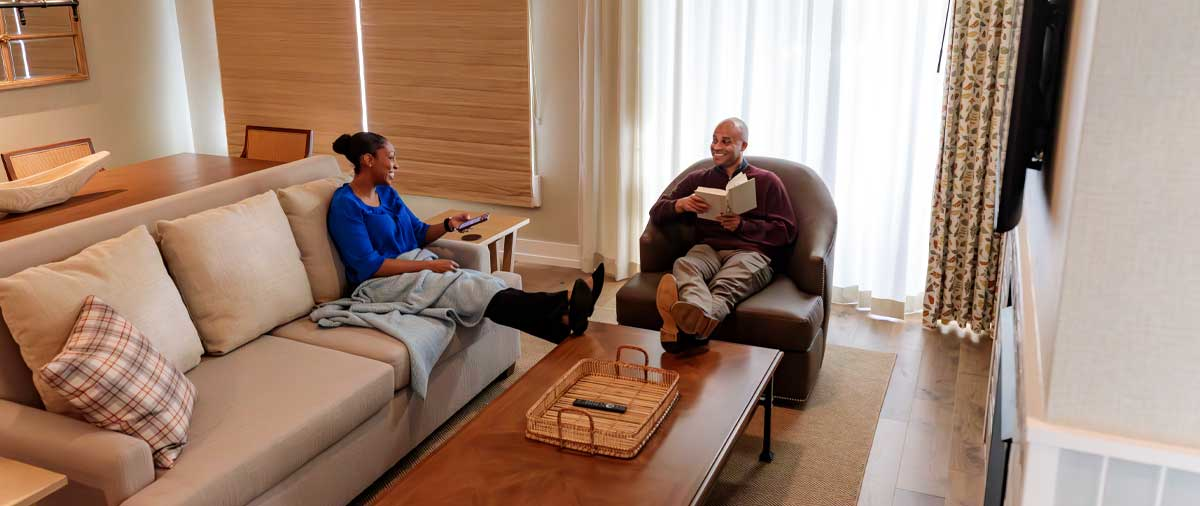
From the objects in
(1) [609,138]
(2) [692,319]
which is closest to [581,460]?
(2) [692,319]

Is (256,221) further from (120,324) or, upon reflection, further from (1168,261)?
(1168,261)

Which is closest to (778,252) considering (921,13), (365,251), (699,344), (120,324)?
(699,344)

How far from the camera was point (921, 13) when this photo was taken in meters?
4.22

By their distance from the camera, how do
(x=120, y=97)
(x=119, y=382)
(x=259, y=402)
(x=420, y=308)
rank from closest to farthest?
1. (x=119, y=382)
2. (x=259, y=402)
3. (x=420, y=308)
4. (x=120, y=97)

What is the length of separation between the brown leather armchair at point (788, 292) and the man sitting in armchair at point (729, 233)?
0.06 metres

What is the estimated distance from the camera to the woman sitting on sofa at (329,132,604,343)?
131 inches

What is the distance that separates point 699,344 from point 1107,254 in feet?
6.29

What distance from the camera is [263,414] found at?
264cm

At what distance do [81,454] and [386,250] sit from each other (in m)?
1.53

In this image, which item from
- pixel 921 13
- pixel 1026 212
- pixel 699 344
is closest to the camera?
pixel 1026 212

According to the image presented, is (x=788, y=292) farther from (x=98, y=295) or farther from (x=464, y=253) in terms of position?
(x=98, y=295)

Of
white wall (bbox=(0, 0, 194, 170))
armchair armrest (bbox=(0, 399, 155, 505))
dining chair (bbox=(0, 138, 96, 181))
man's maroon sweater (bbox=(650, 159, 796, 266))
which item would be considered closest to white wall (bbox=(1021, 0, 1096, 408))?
man's maroon sweater (bbox=(650, 159, 796, 266))

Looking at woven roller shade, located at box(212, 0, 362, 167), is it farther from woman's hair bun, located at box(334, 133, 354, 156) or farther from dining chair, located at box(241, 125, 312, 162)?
woman's hair bun, located at box(334, 133, 354, 156)

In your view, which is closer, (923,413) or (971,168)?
(923,413)
